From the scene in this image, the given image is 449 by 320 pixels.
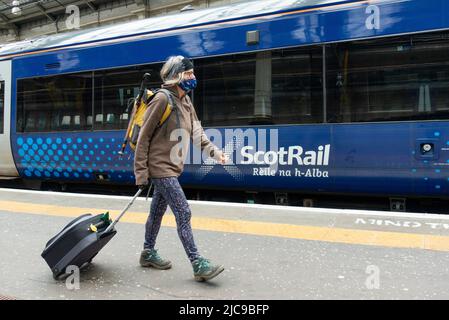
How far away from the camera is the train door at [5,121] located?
912cm

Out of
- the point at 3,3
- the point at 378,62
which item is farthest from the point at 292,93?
the point at 3,3

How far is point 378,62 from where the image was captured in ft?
19.1

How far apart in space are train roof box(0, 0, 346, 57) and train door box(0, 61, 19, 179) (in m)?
0.41

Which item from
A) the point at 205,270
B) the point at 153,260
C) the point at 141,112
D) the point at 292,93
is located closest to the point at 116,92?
the point at 292,93

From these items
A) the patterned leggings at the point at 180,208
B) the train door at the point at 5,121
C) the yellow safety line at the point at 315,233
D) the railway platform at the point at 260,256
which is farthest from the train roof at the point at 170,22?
the patterned leggings at the point at 180,208

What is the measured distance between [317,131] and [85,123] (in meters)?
4.14

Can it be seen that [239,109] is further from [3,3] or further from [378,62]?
[3,3]

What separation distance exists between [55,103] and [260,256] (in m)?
5.86

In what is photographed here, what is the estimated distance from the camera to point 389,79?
228 inches

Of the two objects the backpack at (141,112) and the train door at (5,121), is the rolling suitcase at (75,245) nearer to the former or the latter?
the backpack at (141,112)

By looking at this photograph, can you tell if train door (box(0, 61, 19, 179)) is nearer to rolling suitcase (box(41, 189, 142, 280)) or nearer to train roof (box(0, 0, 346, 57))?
train roof (box(0, 0, 346, 57))

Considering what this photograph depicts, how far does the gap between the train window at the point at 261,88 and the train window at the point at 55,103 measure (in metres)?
2.30

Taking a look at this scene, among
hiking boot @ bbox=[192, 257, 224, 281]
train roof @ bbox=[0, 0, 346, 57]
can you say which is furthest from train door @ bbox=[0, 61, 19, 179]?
hiking boot @ bbox=[192, 257, 224, 281]

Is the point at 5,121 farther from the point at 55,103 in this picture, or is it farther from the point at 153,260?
the point at 153,260
